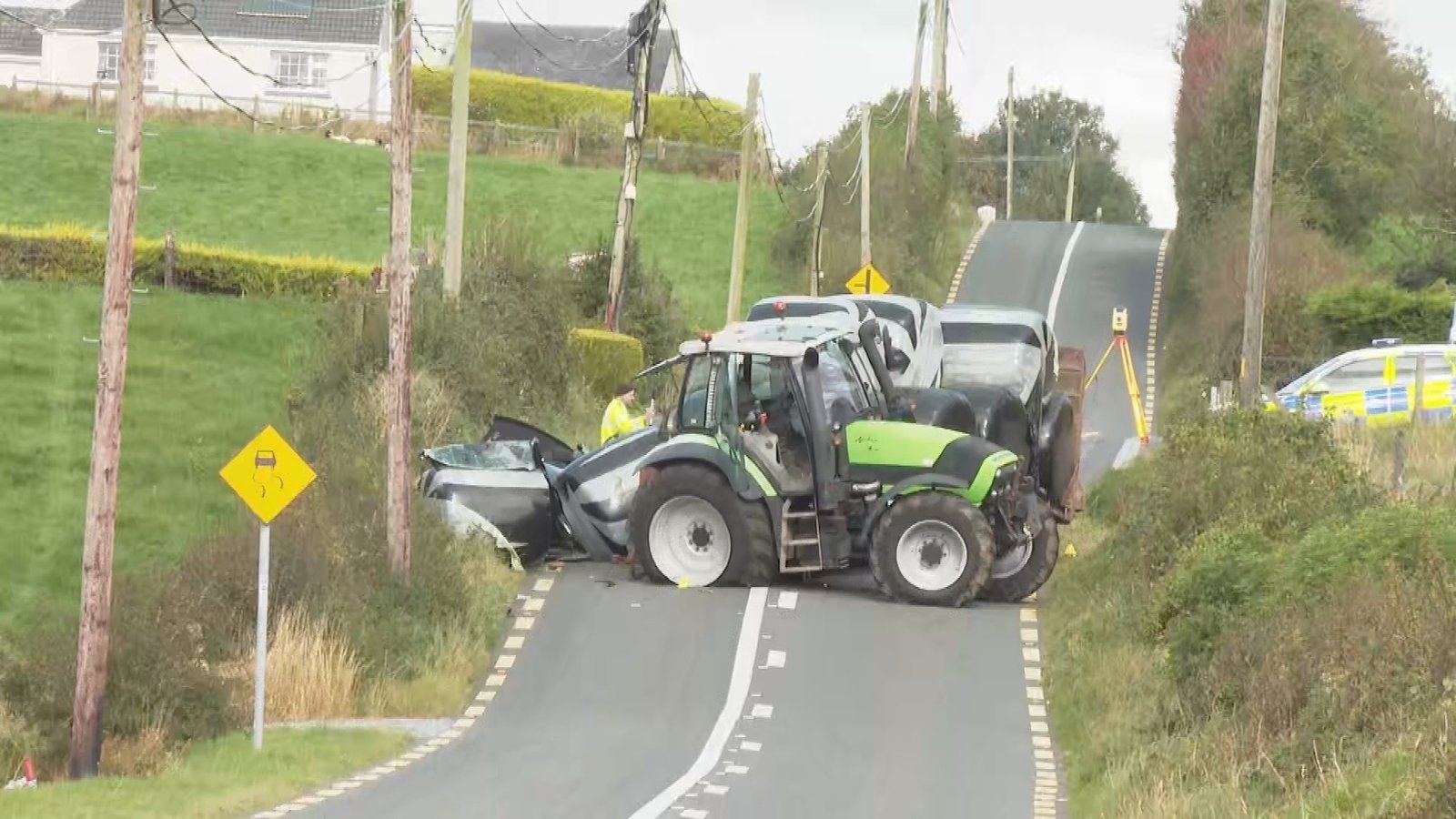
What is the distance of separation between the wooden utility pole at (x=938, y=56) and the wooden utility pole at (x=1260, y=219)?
34.5m

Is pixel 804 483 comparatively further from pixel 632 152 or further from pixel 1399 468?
pixel 632 152

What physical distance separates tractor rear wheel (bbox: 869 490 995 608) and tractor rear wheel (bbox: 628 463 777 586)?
4.12ft

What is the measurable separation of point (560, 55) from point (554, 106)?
95.4 feet

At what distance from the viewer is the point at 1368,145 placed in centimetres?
5116

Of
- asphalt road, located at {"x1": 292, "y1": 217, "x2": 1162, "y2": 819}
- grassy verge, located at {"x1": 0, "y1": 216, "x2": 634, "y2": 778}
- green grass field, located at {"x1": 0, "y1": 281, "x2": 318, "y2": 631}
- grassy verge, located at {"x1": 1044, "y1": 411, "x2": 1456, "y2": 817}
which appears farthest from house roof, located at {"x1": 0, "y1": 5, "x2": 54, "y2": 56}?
grassy verge, located at {"x1": 1044, "y1": 411, "x2": 1456, "y2": 817}

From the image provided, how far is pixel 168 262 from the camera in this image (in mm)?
41594

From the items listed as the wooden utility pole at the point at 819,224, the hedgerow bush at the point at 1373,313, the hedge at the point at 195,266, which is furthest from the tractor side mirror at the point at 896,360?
the wooden utility pole at the point at 819,224

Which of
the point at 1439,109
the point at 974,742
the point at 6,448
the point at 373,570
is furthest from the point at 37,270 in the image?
the point at 1439,109

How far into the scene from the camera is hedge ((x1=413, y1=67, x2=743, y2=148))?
243ft

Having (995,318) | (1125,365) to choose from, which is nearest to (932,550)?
(995,318)

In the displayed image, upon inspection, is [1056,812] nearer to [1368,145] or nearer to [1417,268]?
[1417,268]

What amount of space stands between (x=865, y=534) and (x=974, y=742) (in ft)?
15.6

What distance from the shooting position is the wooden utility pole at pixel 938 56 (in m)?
66.9

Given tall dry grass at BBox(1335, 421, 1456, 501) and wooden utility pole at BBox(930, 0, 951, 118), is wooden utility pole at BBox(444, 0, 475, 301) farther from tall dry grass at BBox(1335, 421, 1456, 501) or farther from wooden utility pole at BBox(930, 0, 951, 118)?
wooden utility pole at BBox(930, 0, 951, 118)
